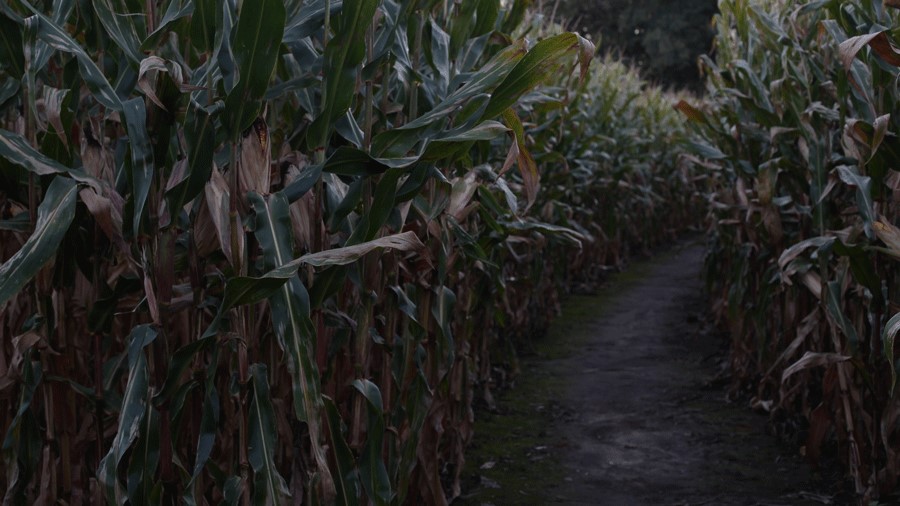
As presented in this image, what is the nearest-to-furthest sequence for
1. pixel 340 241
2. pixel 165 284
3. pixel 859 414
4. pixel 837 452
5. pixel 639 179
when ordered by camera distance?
pixel 165 284, pixel 340 241, pixel 859 414, pixel 837 452, pixel 639 179

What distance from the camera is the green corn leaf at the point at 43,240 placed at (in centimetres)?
173

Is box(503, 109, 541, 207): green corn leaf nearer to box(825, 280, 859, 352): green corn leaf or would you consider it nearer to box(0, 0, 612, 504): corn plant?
box(0, 0, 612, 504): corn plant

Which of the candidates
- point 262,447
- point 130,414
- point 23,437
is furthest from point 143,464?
point 23,437

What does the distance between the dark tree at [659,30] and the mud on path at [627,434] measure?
24825 mm

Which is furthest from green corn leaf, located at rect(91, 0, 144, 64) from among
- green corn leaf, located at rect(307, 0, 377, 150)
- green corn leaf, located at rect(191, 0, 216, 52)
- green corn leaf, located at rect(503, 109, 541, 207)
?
green corn leaf, located at rect(503, 109, 541, 207)

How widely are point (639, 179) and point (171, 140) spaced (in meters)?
9.99

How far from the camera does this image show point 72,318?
2.30 m

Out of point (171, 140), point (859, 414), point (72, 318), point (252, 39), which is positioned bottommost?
point (859, 414)

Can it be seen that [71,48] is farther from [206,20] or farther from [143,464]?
[143,464]

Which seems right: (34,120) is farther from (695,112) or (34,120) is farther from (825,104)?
(825,104)

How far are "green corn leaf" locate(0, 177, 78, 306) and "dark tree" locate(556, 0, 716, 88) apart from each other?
2980cm

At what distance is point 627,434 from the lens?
4.89 metres

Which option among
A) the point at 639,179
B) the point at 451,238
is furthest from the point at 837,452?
the point at 639,179

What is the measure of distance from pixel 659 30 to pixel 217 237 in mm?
31235
